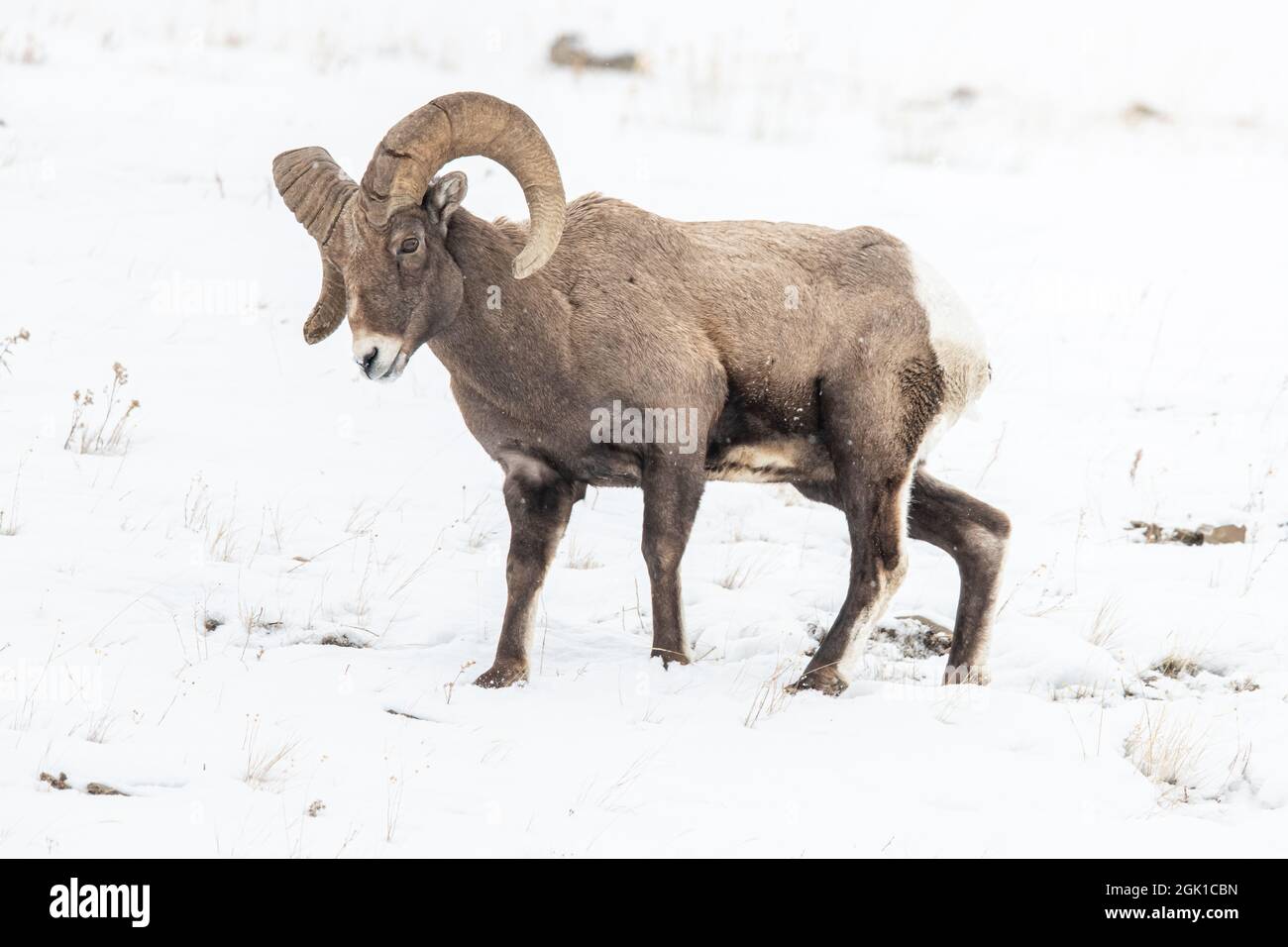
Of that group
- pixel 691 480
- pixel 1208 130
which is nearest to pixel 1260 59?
pixel 1208 130

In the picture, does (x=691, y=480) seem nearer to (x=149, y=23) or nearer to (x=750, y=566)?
(x=750, y=566)

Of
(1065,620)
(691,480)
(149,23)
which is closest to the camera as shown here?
(691,480)

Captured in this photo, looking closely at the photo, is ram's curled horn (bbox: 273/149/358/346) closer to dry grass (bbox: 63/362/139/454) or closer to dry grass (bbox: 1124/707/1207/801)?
dry grass (bbox: 63/362/139/454)

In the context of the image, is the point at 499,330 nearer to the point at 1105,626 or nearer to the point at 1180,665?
the point at 1105,626

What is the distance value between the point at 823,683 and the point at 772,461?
3.40 ft

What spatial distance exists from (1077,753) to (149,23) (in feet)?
54.0

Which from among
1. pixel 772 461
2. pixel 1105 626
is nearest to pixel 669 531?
pixel 772 461

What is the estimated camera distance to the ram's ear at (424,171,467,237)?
6086mm

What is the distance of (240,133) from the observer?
1487cm

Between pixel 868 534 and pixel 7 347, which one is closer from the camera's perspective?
pixel 868 534

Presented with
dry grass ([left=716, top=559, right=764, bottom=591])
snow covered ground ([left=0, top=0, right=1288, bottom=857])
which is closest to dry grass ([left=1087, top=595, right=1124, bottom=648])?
snow covered ground ([left=0, top=0, right=1288, bottom=857])

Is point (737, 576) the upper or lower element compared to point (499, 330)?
lower

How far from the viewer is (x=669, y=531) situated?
6477 millimetres

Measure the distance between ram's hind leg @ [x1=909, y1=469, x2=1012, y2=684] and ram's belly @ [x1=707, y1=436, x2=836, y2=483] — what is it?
578 millimetres
